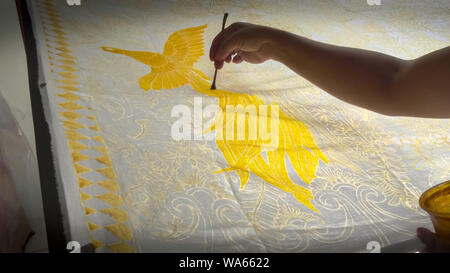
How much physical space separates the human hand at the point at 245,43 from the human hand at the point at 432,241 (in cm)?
29

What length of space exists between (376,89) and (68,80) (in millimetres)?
437

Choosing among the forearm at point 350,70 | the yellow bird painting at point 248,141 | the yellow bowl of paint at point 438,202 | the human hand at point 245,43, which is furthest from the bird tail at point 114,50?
the yellow bowl of paint at point 438,202

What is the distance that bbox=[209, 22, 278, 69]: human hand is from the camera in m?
0.61

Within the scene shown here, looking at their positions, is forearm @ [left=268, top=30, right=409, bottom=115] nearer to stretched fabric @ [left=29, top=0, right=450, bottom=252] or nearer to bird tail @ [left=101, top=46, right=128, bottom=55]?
stretched fabric @ [left=29, top=0, right=450, bottom=252]

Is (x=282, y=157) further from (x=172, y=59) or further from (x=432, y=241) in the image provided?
(x=172, y=59)

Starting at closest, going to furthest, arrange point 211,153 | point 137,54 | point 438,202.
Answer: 1. point 438,202
2. point 211,153
3. point 137,54

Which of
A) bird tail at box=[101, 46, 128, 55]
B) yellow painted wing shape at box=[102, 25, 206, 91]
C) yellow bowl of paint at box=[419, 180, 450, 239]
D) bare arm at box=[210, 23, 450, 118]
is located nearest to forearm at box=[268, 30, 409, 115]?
bare arm at box=[210, 23, 450, 118]

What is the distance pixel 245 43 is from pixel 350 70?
16cm

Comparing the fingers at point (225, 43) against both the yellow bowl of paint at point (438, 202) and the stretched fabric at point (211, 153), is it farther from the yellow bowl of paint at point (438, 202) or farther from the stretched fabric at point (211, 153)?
the yellow bowl of paint at point (438, 202)

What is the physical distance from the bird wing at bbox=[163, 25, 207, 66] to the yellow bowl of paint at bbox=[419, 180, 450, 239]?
444mm

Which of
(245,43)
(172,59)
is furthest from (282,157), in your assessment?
(172,59)

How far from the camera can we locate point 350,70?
0.53m
